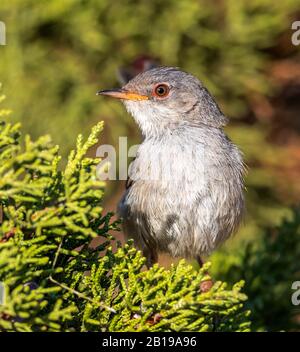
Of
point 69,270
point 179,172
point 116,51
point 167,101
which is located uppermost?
point 116,51

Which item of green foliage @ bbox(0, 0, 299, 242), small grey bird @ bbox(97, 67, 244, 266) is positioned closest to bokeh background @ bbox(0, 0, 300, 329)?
green foliage @ bbox(0, 0, 299, 242)

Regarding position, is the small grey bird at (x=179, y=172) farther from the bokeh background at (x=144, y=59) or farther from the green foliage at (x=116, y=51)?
the green foliage at (x=116, y=51)

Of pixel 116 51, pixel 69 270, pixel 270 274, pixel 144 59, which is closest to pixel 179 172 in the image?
pixel 270 274

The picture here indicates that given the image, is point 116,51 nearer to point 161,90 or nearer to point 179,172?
point 161,90

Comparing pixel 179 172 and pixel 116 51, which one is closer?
pixel 179 172

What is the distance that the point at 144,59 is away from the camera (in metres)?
5.49

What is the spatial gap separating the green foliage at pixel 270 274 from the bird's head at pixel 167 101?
2.96 ft

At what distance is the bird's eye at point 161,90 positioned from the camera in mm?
4547

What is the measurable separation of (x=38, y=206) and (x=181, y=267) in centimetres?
70

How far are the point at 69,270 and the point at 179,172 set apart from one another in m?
1.27

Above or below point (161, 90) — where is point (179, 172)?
below

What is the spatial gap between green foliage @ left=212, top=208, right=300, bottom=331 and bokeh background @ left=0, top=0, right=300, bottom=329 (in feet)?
2.89

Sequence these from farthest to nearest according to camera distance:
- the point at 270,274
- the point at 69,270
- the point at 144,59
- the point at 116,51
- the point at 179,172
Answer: the point at 116,51
the point at 144,59
the point at 270,274
the point at 179,172
the point at 69,270
